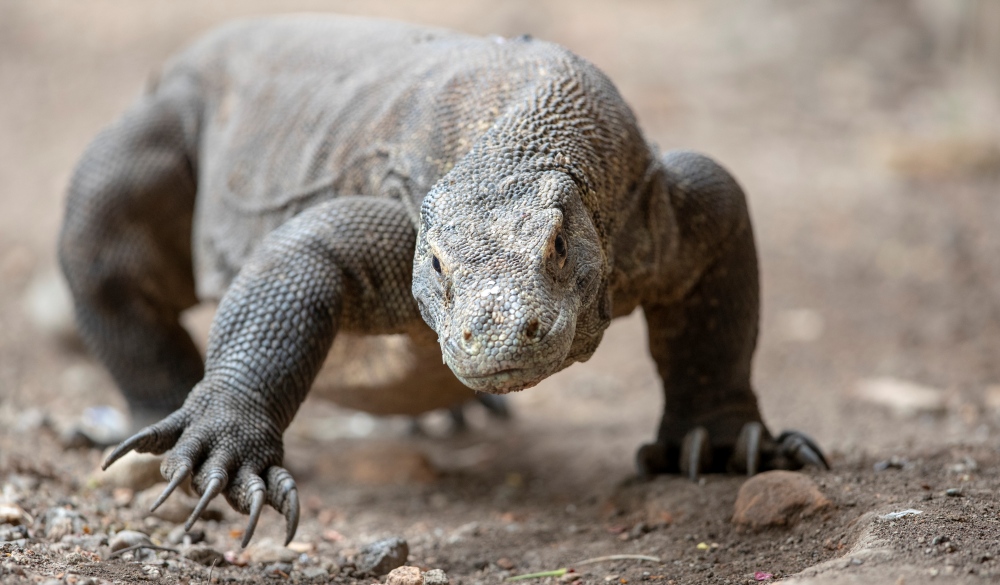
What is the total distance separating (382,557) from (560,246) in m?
1.24

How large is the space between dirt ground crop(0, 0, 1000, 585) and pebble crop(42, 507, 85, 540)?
0.5 inches

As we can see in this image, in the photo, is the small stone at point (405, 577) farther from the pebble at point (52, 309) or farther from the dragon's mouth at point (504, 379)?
the pebble at point (52, 309)

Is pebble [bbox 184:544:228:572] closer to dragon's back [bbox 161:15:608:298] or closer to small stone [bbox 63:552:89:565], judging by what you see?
small stone [bbox 63:552:89:565]

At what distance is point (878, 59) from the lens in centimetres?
1326

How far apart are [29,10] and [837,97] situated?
1105cm

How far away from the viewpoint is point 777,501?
3.44 metres

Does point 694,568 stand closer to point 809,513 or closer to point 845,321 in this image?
point 809,513

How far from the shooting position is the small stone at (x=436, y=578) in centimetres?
319

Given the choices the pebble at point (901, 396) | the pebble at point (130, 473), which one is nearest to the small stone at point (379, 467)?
the pebble at point (130, 473)

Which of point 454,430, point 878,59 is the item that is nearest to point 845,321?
point 454,430

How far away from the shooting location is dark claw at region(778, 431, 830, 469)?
4000 millimetres

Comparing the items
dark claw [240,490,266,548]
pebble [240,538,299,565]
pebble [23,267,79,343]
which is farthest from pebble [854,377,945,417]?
pebble [23,267,79,343]

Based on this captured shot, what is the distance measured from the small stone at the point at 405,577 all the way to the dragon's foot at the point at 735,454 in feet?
4.55

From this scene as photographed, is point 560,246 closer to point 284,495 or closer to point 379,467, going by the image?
point 284,495
